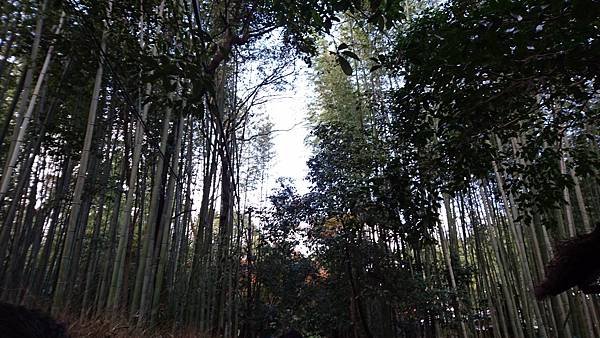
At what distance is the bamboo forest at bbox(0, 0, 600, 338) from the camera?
140cm

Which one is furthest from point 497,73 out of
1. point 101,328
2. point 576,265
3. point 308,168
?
point 308,168

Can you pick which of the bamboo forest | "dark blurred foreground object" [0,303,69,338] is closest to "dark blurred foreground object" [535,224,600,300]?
the bamboo forest

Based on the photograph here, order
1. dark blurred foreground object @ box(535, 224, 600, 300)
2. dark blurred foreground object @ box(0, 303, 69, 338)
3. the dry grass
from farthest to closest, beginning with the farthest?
dark blurred foreground object @ box(535, 224, 600, 300), the dry grass, dark blurred foreground object @ box(0, 303, 69, 338)

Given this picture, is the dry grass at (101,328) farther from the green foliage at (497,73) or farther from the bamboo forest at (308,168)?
the green foliage at (497,73)

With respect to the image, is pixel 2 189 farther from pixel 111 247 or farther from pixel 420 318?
pixel 420 318

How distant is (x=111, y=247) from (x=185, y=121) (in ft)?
5.40

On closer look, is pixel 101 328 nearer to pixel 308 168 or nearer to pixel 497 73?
pixel 497 73

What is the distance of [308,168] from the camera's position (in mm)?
5406

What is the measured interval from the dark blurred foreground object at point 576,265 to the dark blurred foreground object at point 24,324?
2672 millimetres

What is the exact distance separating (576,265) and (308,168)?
3658 millimetres

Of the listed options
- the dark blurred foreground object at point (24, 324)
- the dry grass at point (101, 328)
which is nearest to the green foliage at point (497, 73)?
the dark blurred foreground object at point (24, 324)

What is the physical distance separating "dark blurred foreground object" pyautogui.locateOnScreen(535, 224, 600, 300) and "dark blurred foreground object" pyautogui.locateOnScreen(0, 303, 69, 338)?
2.67m

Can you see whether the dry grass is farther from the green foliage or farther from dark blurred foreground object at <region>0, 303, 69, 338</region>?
the green foliage

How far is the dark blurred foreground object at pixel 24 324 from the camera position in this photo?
1.23 metres
